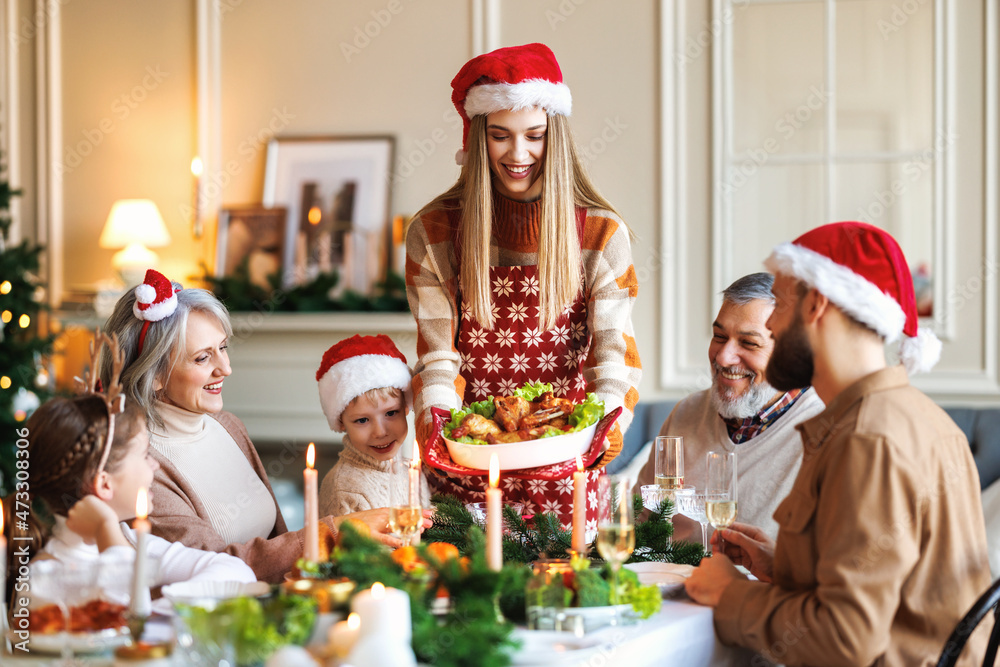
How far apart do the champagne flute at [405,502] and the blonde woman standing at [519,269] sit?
52cm

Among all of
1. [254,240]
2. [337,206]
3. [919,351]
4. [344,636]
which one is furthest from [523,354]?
[254,240]

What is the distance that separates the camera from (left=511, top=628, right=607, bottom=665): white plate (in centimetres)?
140

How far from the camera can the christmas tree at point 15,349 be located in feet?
16.0

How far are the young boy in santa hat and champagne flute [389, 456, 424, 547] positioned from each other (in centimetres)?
74

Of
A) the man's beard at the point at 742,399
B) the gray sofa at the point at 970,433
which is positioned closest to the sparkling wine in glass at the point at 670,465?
the man's beard at the point at 742,399

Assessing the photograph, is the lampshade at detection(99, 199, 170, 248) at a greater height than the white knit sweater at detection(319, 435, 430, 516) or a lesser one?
greater

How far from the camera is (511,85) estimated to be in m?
2.42

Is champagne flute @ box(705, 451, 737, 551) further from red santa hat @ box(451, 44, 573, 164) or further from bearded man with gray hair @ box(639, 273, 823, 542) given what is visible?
red santa hat @ box(451, 44, 573, 164)

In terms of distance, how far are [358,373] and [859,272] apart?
1.41m

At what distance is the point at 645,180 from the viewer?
5.14 m

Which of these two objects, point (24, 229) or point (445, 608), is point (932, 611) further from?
point (24, 229)

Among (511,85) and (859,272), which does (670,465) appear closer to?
(859,272)

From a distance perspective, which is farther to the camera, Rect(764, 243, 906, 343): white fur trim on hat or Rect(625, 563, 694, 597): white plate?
Rect(625, 563, 694, 597): white plate

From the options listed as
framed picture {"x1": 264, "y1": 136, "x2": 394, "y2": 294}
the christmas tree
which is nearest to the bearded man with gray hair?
framed picture {"x1": 264, "y1": 136, "x2": 394, "y2": 294}
